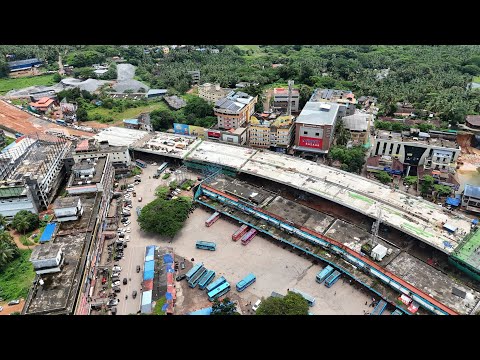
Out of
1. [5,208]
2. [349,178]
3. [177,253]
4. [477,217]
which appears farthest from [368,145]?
[5,208]

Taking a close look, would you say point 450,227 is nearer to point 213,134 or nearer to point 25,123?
point 213,134

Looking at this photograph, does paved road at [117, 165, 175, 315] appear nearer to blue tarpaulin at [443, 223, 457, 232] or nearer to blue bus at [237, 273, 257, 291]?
blue bus at [237, 273, 257, 291]

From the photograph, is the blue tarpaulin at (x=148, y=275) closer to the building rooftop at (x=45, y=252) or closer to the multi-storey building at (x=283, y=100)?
the building rooftop at (x=45, y=252)

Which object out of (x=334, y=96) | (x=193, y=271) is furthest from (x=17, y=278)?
(x=334, y=96)

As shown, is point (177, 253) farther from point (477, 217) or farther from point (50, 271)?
point (477, 217)

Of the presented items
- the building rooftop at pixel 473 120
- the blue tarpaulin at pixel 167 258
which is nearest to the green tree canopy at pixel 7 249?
the blue tarpaulin at pixel 167 258

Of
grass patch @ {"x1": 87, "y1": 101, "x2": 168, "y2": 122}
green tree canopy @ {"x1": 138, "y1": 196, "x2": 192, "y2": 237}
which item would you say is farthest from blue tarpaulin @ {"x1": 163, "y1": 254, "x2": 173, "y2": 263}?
grass patch @ {"x1": 87, "y1": 101, "x2": 168, "y2": 122}
